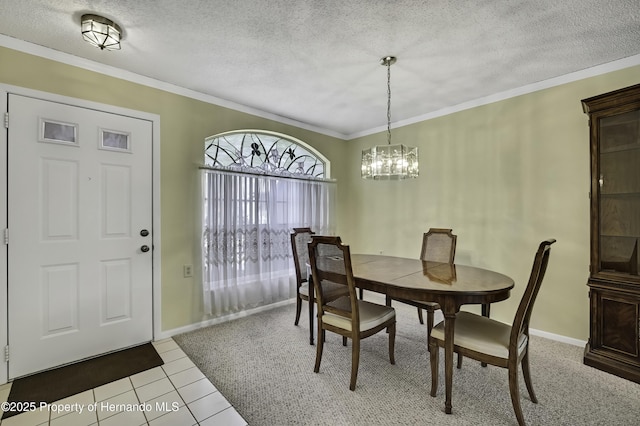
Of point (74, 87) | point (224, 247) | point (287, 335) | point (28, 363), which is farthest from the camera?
point (224, 247)

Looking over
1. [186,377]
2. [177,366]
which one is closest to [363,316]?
[186,377]

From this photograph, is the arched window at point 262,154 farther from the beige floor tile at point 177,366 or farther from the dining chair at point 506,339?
the dining chair at point 506,339

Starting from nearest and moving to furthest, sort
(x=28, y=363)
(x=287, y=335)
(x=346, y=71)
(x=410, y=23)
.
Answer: (x=410, y=23) → (x=28, y=363) → (x=346, y=71) → (x=287, y=335)

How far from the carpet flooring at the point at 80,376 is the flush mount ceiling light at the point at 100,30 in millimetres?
2383

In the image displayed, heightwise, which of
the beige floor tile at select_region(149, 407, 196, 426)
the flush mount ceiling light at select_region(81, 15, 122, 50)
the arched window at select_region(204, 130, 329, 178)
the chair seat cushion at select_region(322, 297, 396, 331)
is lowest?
the beige floor tile at select_region(149, 407, 196, 426)

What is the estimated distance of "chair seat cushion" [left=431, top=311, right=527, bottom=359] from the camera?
166cm

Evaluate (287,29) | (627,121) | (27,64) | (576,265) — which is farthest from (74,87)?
(576,265)

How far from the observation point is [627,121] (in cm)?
211

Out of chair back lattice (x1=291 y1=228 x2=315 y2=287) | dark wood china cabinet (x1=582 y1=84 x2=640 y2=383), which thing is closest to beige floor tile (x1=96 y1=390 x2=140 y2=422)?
chair back lattice (x1=291 y1=228 x2=315 y2=287)

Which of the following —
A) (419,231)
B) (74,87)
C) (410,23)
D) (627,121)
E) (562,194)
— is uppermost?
(410,23)

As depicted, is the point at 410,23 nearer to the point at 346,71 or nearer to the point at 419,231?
the point at 346,71

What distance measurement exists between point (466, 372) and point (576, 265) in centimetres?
148

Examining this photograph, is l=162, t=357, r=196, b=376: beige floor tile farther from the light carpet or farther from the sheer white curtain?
the sheer white curtain

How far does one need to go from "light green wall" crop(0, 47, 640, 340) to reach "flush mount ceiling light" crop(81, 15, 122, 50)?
0.61 metres
